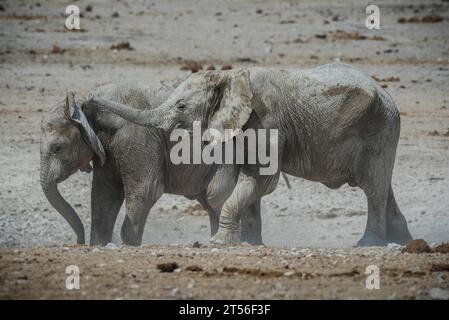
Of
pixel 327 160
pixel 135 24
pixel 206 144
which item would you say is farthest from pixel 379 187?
pixel 135 24

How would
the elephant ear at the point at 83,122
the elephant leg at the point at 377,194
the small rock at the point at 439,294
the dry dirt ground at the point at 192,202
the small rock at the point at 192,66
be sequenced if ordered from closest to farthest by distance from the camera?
the small rock at the point at 439,294 < the dry dirt ground at the point at 192,202 < the elephant ear at the point at 83,122 < the elephant leg at the point at 377,194 < the small rock at the point at 192,66

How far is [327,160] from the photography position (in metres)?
11.9

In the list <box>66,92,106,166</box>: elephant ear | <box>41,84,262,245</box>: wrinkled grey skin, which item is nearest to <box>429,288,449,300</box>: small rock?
<box>41,84,262,245</box>: wrinkled grey skin

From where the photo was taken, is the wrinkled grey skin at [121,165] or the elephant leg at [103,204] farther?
the elephant leg at [103,204]

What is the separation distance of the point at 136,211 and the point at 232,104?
4.61 feet

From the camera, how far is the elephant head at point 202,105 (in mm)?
11445

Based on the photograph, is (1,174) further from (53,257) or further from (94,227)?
(53,257)

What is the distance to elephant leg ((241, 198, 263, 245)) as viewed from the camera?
1210 centimetres

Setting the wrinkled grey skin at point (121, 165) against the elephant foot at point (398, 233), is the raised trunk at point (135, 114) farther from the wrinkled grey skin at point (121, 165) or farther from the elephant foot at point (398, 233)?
the elephant foot at point (398, 233)

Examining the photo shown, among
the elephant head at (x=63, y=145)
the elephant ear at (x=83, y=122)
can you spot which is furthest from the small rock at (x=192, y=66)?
the elephant ear at (x=83, y=122)

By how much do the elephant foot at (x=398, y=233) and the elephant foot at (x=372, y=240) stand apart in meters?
0.25

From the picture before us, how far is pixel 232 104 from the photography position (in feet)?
37.5

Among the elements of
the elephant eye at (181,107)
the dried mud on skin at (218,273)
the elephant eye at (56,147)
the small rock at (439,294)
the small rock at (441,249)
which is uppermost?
the elephant eye at (181,107)

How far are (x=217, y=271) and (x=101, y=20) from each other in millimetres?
17642
